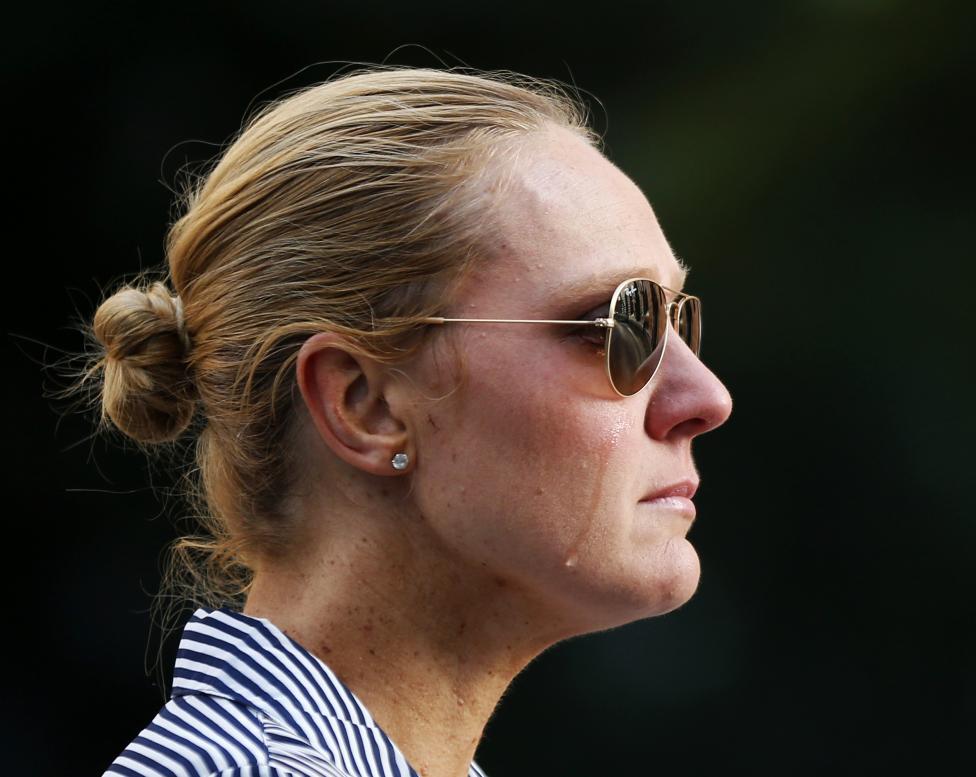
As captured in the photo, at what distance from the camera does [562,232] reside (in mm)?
1811

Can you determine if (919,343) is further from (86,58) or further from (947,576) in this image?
(86,58)

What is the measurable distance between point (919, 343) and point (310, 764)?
122 inches

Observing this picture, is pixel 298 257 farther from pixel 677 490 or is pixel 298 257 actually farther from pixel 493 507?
pixel 677 490

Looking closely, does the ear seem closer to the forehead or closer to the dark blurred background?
the forehead

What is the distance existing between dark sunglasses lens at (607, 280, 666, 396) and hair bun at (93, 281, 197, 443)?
0.68 meters

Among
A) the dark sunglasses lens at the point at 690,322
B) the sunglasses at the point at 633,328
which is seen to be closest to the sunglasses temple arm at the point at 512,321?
the sunglasses at the point at 633,328

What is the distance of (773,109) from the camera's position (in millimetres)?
4012

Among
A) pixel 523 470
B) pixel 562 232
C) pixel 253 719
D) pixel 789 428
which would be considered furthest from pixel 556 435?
pixel 789 428

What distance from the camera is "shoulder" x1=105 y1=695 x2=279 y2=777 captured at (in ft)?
4.87

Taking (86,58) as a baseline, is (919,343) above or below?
below

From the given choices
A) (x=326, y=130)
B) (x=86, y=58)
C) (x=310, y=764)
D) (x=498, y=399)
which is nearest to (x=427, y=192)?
(x=326, y=130)

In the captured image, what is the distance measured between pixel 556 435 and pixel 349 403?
11.6 inches

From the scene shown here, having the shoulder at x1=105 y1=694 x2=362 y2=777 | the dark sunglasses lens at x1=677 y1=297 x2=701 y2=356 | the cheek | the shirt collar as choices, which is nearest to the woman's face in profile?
the cheek

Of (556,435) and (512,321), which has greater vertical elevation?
(512,321)
